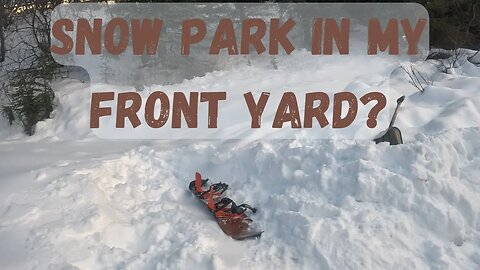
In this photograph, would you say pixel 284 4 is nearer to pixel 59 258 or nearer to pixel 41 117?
pixel 41 117

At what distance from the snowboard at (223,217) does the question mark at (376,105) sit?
1.95 metres

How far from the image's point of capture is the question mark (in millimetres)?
5426

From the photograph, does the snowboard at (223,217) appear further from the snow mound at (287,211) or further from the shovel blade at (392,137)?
the shovel blade at (392,137)

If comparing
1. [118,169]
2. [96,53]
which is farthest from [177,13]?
[118,169]

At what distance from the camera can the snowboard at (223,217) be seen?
3.87m

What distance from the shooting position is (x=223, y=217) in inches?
160

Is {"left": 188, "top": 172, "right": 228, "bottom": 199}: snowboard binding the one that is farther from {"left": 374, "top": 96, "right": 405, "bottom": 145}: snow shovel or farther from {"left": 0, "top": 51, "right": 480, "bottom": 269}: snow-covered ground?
{"left": 374, "top": 96, "right": 405, "bottom": 145}: snow shovel

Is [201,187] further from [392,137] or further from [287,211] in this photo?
[392,137]

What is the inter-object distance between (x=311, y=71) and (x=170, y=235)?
4795 mm

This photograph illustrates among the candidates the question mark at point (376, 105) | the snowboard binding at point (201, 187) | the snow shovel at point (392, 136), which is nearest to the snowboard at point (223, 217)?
the snowboard binding at point (201, 187)

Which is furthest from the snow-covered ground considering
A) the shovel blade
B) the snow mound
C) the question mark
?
the question mark

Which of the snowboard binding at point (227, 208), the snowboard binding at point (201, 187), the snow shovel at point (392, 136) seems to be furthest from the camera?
the snow shovel at point (392, 136)

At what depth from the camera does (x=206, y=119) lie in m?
6.19

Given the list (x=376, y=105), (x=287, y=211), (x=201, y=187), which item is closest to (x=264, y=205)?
(x=287, y=211)
